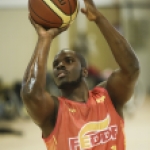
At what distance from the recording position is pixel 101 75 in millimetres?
7789

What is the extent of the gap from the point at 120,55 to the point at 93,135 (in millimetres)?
512

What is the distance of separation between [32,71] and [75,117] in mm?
411

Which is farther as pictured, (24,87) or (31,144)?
(31,144)

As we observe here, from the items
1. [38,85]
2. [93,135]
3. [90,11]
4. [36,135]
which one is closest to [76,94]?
[93,135]

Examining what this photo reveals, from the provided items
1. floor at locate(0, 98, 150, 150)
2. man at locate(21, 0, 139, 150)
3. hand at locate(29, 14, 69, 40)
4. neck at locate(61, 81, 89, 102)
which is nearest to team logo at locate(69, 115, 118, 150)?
man at locate(21, 0, 139, 150)

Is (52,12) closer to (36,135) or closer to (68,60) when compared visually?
(68,60)

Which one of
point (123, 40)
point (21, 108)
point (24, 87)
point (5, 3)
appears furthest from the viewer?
point (5, 3)

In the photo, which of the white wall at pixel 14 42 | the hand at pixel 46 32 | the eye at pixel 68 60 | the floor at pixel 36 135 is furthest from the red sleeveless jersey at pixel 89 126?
the white wall at pixel 14 42

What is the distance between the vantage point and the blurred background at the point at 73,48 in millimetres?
5516

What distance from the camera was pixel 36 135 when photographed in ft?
18.1

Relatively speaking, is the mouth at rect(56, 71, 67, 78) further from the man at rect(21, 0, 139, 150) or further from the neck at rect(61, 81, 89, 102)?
the neck at rect(61, 81, 89, 102)

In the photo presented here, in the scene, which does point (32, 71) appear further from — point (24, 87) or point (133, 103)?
point (133, 103)

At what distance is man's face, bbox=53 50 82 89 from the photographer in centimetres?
216

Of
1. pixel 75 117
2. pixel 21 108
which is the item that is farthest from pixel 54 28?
pixel 21 108
